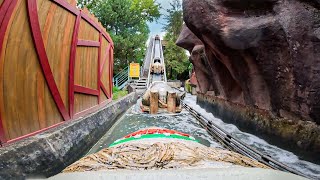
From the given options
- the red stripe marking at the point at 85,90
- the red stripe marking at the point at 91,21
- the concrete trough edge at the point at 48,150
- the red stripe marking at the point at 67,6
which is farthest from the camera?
the red stripe marking at the point at 91,21

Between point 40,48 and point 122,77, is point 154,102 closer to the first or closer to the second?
point 40,48

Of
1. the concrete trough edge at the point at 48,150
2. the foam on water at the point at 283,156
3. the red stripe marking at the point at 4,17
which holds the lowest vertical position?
the foam on water at the point at 283,156

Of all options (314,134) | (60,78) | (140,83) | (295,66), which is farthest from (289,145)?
(140,83)

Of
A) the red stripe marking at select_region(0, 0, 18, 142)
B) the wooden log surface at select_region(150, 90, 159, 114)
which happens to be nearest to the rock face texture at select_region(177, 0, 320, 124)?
the red stripe marking at select_region(0, 0, 18, 142)

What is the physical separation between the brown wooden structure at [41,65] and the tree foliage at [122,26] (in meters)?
Result: 18.1

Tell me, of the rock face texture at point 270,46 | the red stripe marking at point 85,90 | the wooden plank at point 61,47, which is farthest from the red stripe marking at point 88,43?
the rock face texture at point 270,46

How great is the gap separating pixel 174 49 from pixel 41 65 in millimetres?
30071

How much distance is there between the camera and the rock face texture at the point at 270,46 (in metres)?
5.27

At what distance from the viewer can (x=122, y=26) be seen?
27.3 metres

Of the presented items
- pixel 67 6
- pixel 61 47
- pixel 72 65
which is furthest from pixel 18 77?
pixel 67 6

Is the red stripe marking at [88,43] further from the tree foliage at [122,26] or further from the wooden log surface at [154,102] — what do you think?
the tree foliage at [122,26]

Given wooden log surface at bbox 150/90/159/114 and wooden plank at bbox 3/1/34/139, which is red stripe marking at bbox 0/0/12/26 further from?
wooden log surface at bbox 150/90/159/114

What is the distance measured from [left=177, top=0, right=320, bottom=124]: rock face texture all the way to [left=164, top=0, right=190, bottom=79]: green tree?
84.5ft

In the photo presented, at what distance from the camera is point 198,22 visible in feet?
24.7
